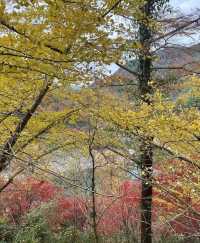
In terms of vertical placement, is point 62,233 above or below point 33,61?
below

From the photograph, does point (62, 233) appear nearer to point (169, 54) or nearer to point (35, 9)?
point (169, 54)

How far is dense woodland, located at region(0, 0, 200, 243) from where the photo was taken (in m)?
3.44

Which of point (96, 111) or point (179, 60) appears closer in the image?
point (96, 111)

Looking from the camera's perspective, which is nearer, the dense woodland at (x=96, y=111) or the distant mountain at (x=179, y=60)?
the dense woodland at (x=96, y=111)

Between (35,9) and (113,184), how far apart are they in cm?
893

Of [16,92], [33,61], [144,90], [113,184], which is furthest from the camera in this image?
[113,184]

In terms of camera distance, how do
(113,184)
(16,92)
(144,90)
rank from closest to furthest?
(16,92) → (144,90) → (113,184)

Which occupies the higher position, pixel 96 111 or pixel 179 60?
pixel 179 60

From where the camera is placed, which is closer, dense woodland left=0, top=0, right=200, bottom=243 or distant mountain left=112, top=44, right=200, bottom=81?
dense woodland left=0, top=0, right=200, bottom=243

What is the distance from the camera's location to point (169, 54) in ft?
30.8

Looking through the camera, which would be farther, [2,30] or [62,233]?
[62,233]

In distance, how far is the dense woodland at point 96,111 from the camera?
3.44 m

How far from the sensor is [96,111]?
6.62 meters

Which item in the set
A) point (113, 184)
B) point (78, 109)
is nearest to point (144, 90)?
point (78, 109)
